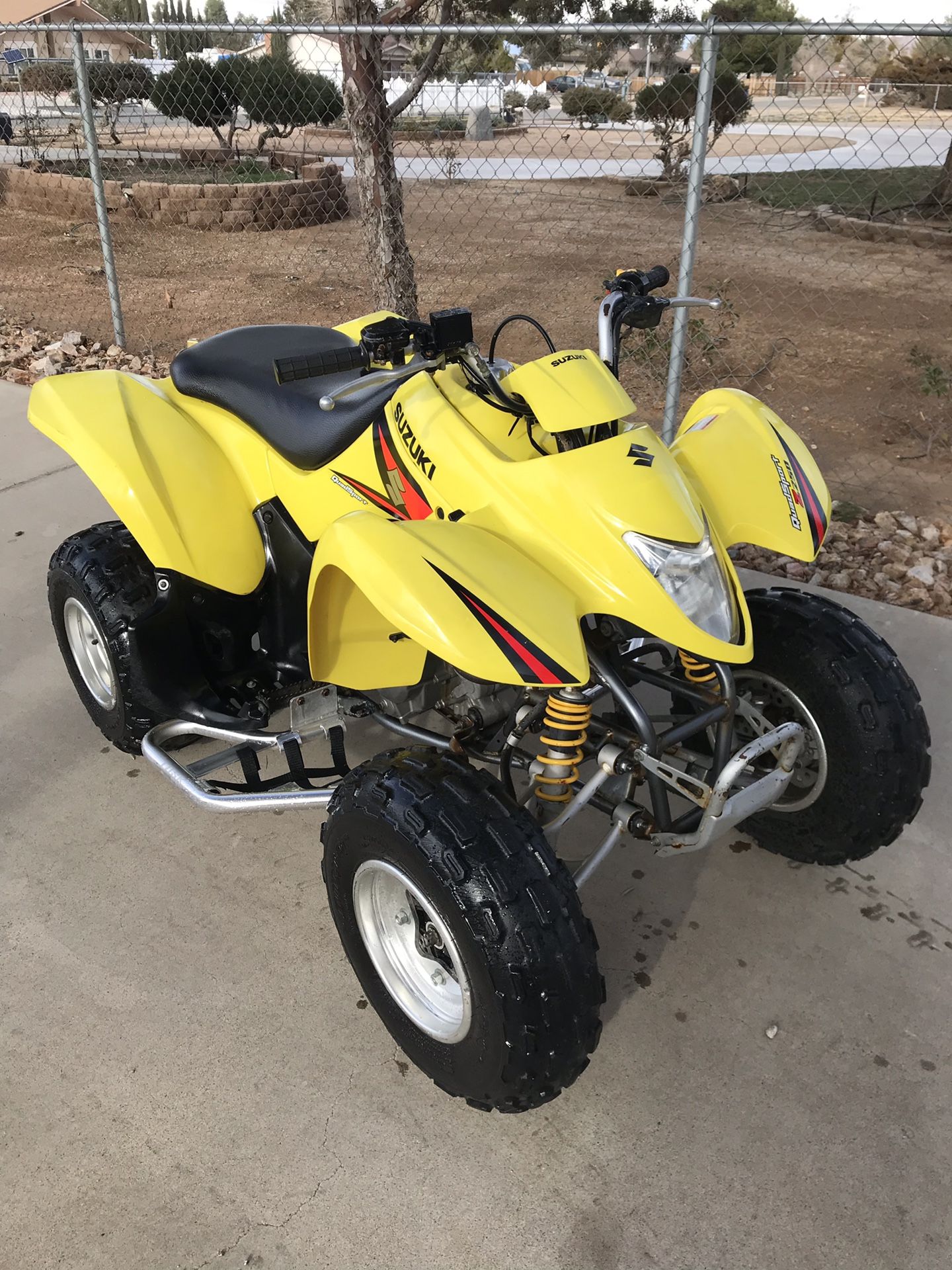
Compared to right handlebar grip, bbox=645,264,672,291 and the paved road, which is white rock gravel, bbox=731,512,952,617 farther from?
the paved road

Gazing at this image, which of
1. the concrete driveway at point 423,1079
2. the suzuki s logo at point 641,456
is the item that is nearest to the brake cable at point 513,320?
the suzuki s logo at point 641,456

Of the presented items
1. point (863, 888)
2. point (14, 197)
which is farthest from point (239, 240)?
point (863, 888)

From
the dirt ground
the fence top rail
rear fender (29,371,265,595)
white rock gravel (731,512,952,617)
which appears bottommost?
the dirt ground

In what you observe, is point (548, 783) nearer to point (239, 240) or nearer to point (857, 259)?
point (857, 259)

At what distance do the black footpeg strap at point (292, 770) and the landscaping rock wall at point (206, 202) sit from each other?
40.5 feet

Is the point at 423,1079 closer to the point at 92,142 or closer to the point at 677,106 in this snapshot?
the point at 92,142

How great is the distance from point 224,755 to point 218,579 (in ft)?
1.56

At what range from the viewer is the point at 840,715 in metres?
2.49

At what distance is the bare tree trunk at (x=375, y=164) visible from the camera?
6000 mm

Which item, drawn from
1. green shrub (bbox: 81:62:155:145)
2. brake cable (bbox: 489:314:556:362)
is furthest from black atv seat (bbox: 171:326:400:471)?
green shrub (bbox: 81:62:155:145)

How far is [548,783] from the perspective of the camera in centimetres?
218

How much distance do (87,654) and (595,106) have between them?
19763mm

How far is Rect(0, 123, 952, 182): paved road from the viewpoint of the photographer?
17125mm

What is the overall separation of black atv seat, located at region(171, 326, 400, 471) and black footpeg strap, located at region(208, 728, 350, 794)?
0.71 metres
